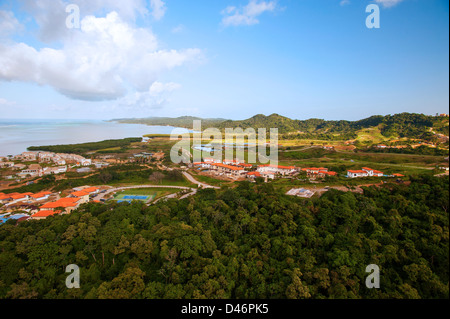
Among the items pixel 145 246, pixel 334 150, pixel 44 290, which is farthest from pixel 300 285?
pixel 334 150

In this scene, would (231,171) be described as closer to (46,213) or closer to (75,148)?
(46,213)

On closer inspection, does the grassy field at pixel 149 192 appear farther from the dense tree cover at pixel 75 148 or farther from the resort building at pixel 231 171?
the dense tree cover at pixel 75 148

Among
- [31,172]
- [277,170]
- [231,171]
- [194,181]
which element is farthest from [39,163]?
[277,170]

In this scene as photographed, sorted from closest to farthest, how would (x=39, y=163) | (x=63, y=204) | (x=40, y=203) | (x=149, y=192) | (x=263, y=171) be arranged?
(x=63, y=204), (x=40, y=203), (x=149, y=192), (x=263, y=171), (x=39, y=163)

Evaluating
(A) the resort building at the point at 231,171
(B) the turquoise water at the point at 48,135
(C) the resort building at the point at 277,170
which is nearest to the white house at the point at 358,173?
(C) the resort building at the point at 277,170

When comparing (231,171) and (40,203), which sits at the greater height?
(231,171)

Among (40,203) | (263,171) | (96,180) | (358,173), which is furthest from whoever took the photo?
(263,171)

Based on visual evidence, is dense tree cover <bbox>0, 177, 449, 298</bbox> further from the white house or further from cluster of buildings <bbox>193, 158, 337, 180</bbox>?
cluster of buildings <bbox>193, 158, 337, 180</bbox>
